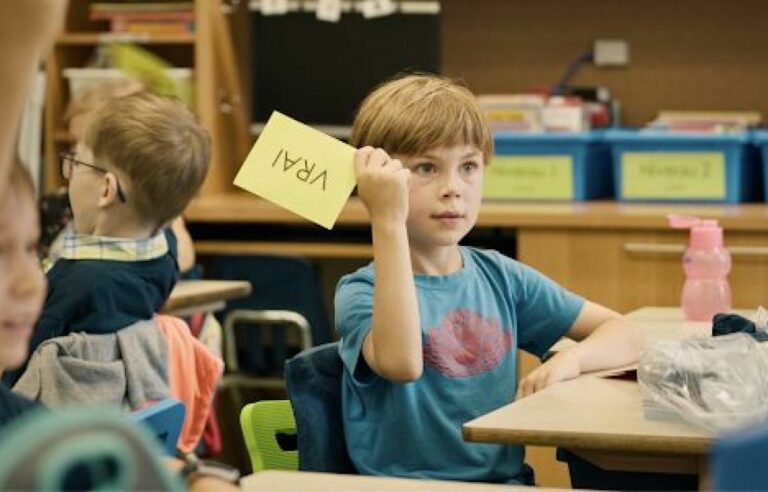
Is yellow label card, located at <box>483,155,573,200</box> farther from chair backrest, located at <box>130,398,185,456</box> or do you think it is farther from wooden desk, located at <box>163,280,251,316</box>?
chair backrest, located at <box>130,398,185,456</box>

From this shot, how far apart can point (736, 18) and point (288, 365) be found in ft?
10.7

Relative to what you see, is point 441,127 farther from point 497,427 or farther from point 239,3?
point 239,3

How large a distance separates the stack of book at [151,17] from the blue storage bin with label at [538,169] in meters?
1.19

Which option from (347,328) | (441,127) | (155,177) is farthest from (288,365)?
(155,177)

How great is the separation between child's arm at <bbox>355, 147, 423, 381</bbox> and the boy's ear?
2.64 feet

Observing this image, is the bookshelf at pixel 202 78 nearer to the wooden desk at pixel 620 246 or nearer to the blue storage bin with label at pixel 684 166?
the wooden desk at pixel 620 246

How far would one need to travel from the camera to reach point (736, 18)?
5.09 meters

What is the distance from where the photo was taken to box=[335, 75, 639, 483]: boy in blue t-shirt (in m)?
2.19

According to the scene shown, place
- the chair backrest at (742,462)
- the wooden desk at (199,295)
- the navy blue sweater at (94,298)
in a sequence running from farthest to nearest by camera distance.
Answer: the wooden desk at (199,295) < the navy blue sweater at (94,298) < the chair backrest at (742,462)

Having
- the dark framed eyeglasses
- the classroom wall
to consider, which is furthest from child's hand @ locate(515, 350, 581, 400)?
the classroom wall

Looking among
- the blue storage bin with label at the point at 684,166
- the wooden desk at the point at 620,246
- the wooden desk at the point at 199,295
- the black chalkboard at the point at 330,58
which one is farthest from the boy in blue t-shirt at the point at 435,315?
the black chalkboard at the point at 330,58

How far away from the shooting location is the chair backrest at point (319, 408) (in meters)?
2.25

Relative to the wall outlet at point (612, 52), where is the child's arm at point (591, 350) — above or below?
below

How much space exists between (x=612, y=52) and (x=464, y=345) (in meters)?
2.99
